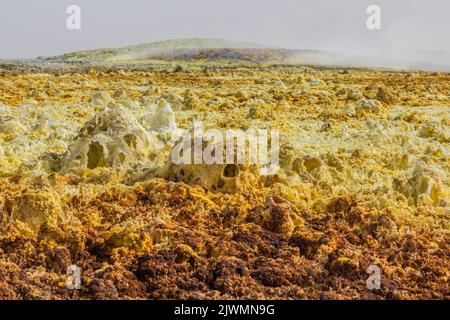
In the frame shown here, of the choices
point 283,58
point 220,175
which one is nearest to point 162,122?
point 220,175

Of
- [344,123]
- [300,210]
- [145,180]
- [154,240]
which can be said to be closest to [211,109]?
[344,123]

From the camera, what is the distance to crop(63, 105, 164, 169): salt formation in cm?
1038

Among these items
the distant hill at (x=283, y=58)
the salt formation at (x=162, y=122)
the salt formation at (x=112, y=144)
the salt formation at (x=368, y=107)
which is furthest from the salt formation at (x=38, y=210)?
the distant hill at (x=283, y=58)

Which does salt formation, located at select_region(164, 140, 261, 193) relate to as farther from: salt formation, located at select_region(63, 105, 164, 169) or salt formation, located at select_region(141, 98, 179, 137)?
salt formation, located at select_region(141, 98, 179, 137)

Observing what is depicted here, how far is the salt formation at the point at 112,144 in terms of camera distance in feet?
34.1

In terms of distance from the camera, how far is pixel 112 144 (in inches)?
418

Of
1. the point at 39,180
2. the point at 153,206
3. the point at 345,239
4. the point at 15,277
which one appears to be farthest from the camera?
the point at 39,180

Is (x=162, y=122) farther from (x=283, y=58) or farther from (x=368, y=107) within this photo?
(x=283, y=58)

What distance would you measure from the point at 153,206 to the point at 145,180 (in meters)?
1.21

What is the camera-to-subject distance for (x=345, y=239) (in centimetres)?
741

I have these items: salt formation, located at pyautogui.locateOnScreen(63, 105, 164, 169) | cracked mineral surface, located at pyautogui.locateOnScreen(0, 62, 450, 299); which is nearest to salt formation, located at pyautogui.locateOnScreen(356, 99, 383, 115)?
cracked mineral surface, located at pyautogui.locateOnScreen(0, 62, 450, 299)

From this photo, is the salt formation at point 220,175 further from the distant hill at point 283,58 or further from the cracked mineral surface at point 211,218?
the distant hill at point 283,58
